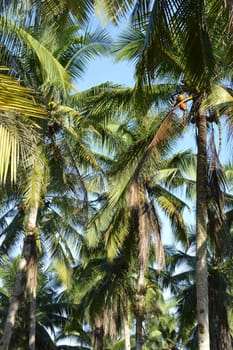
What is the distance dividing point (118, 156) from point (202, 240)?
19.4ft

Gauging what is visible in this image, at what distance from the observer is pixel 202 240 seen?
11672 mm

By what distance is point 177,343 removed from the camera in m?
35.7

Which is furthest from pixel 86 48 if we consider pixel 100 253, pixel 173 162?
pixel 100 253

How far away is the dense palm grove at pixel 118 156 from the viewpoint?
24.3 ft

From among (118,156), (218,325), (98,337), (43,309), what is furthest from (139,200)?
(43,309)

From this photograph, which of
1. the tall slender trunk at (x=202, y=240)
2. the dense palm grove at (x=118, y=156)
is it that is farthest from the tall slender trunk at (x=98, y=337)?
the tall slender trunk at (x=202, y=240)

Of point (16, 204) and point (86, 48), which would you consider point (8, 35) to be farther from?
point (16, 204)

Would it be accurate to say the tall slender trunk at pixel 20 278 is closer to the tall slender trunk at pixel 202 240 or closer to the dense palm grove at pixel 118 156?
the dense palm grove at pixel 118 156

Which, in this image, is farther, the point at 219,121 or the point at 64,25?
the point at 219,121

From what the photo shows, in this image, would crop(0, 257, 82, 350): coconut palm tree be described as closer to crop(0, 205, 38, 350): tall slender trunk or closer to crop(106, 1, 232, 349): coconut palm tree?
crop(0, 205, 38, 350): tall slender trunk

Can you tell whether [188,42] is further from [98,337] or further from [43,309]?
[43,309]

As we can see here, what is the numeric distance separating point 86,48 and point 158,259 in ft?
20.4

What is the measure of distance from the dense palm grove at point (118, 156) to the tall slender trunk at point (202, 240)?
0.08ft

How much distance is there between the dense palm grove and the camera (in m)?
7.42
